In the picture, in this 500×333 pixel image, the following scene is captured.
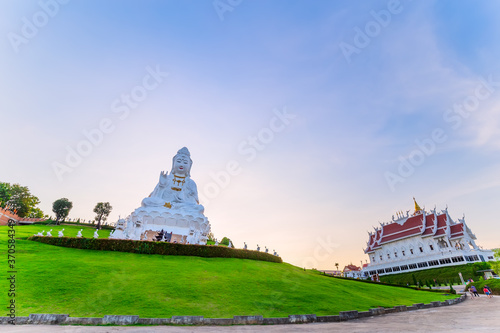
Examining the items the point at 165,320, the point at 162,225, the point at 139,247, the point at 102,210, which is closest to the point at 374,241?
the point at 162,225

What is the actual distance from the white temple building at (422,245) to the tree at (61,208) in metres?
73.4

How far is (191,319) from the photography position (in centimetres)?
1034

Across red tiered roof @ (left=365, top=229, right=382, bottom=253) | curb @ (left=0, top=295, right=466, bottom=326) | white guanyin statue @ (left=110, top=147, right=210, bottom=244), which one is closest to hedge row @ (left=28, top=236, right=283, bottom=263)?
white guanyin statue @ (left=110, top=147, right=210, bottom=244)

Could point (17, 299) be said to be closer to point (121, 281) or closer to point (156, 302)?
point (121, 281)

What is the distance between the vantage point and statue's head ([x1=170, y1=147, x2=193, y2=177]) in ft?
130

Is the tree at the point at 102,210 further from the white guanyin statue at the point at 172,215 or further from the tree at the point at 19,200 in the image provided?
the white guanyin statue at the point at 172,215

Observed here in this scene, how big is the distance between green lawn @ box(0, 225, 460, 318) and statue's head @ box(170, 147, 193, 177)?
64.1 ft

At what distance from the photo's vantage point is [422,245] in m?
49.4

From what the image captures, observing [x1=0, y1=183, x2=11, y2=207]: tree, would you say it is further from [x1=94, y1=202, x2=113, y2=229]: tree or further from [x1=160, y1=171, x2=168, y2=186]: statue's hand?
[x1=160, y1=171, x2=168, y2=186]: statue's hand

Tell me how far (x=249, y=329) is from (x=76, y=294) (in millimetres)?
9199

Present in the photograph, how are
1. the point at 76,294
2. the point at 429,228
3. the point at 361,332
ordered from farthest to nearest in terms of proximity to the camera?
the point at 429,228 < the point at 76,294 < the point at 361,332

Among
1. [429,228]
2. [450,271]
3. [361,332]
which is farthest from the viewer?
[429,228]

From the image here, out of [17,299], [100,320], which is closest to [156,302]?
[100,320]

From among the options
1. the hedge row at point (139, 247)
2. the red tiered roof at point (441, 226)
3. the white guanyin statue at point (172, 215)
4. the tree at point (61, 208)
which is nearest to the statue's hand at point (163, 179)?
the white guanyin statue at point (172, 215)
